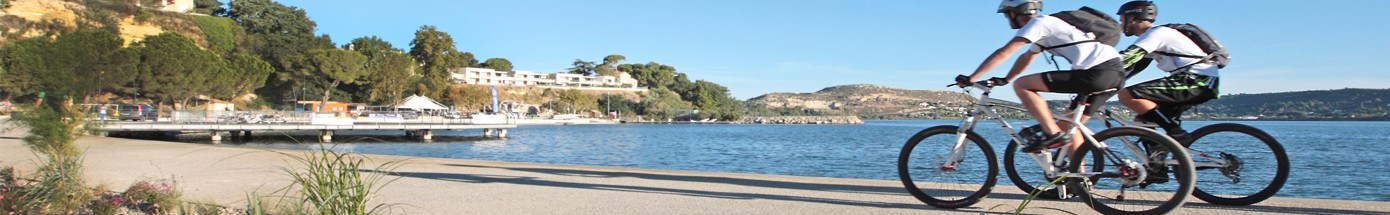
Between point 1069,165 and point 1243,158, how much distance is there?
114 centimetres

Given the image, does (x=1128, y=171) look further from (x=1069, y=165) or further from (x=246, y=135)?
(x=246, y=135)

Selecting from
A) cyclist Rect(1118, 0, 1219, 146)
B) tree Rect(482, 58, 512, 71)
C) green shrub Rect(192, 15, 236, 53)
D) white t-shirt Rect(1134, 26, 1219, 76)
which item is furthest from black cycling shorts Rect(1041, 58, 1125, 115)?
tree Rect(482, 58, 512, 71)

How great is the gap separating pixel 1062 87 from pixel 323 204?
3340mm

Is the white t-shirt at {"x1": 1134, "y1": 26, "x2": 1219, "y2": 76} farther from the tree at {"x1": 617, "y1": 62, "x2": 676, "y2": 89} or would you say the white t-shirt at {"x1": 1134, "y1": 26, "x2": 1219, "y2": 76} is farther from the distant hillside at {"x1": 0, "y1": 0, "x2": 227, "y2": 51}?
the tree at {"x1": 617, "y1": 62, "x2": 676, "y2": 89}

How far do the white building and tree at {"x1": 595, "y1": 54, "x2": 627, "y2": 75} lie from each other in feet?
17.3

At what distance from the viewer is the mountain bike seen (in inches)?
147

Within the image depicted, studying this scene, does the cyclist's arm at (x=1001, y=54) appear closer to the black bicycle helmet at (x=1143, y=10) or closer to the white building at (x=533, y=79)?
the black bicycle helmet at (x=1143, y=10)

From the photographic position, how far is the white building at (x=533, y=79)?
126 metres

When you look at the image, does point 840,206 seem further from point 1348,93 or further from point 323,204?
point 1348,93

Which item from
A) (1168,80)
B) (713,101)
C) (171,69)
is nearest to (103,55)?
(171,69)

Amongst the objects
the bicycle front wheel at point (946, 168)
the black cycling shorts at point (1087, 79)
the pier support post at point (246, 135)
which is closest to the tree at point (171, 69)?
the pier support post at point (246, 135)

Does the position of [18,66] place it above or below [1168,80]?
above

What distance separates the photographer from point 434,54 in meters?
98.0

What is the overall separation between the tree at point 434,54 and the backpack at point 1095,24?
9384 cm
